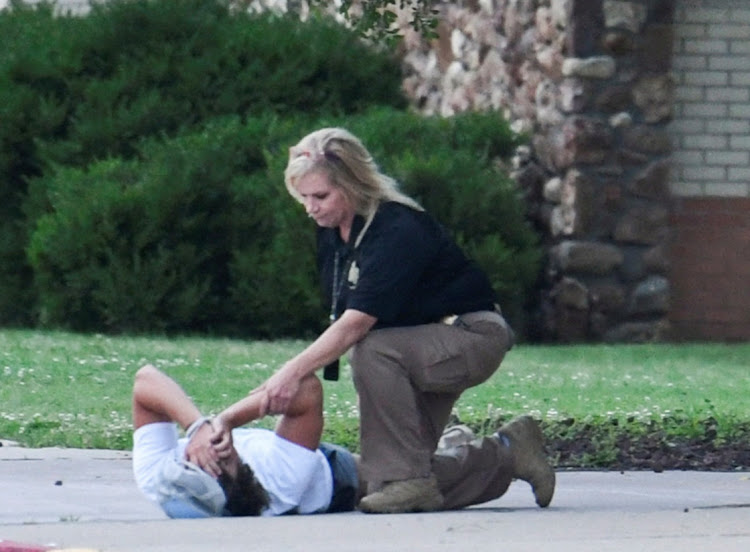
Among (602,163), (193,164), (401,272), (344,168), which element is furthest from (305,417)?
Result: (602,163)

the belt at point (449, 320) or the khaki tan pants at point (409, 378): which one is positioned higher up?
the belt at point (449, 320)

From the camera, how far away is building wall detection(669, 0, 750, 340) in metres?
15.0

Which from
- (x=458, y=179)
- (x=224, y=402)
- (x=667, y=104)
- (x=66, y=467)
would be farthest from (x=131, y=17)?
(x=66, y=467)

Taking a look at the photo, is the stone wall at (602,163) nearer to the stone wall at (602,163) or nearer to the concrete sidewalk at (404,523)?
the stone wall at (602,163)

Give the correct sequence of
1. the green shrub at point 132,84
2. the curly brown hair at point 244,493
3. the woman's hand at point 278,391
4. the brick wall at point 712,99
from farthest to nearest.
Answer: the green shrub at point 132,84
the brick wall at point 712,99
the curly brown hair at point 244,493
the woman's hand at point 278,391

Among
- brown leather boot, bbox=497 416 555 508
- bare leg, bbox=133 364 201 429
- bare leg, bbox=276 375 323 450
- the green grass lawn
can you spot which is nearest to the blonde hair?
bare leg, bbox=276 375 323 450

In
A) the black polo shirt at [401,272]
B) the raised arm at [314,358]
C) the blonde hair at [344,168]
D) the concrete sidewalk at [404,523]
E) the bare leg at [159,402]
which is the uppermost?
the blonde hair at [344,168]

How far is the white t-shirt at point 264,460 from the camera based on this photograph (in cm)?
655

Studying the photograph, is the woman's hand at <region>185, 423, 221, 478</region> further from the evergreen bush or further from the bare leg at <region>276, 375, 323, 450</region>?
the evergreen bush

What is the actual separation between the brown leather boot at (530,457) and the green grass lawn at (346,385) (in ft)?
5.46

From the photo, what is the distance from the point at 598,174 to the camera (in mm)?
14836

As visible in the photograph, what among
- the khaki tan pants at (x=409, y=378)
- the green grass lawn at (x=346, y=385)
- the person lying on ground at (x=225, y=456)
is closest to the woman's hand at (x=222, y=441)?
the person lying on ground at (x=225, y=456)

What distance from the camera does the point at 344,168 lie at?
21.8 feet

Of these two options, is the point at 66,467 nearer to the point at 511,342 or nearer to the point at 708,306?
the point at 511,342
